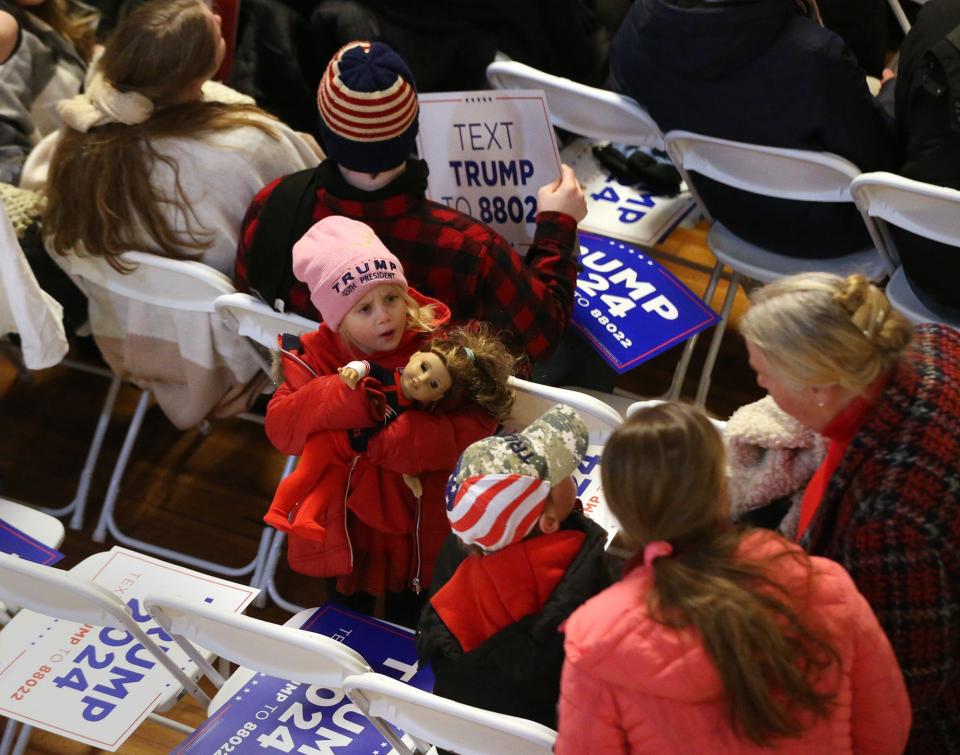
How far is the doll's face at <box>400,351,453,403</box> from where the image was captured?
1.84 m

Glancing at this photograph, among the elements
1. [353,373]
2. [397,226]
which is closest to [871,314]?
[353,373]

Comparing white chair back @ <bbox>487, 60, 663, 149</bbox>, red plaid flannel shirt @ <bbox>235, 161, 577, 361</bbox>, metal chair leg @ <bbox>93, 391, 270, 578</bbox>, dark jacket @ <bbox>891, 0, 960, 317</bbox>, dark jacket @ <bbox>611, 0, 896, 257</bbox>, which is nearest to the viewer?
red plaid flannel shirt @ <bbox>235, 161, 577, 361</bbox>

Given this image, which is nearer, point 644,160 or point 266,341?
point 266,341

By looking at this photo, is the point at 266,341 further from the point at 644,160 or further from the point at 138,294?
the point at 644,160

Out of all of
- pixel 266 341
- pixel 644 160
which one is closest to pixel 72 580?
pixel 266 341

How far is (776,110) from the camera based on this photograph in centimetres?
241

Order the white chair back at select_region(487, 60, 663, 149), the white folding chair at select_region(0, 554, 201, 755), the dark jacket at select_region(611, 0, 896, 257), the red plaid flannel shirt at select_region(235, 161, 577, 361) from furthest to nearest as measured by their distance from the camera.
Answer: the white chair back at select_region(487, 60, 663, 149) → the dark jacket at select_region(611, 0, 896, 257) → the red plaid flannel shirt at select_region(235, 161, 577, 361) → the white folding chair at select_region(0, 554, 201, 755)

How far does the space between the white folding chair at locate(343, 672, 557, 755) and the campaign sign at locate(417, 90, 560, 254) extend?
1.21 metres

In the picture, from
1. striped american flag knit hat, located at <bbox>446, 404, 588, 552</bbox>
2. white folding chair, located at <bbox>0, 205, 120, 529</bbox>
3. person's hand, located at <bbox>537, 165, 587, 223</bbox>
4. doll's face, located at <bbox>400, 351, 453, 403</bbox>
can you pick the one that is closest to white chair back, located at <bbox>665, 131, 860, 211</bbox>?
person's hand, located at <bbox>537, 165, 587, 223</bbox>

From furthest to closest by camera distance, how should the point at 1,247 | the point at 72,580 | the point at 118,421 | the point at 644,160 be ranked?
A: the point at 118,421 → the point at 644,160 → the point at 1,247 → the point at 72,580

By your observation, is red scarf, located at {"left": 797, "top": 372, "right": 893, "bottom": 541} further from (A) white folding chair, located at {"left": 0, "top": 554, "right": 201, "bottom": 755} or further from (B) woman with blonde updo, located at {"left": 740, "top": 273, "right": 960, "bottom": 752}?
(A) white folding chair, located at {"left": 0, "top": 554, "right": 201, "bottom": 755}

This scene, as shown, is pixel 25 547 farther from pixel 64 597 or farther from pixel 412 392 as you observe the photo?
pixel 412 392

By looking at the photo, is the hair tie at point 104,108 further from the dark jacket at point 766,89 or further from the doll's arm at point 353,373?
the dark jacket at point 766,89

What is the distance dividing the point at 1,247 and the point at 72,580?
0.83 m
